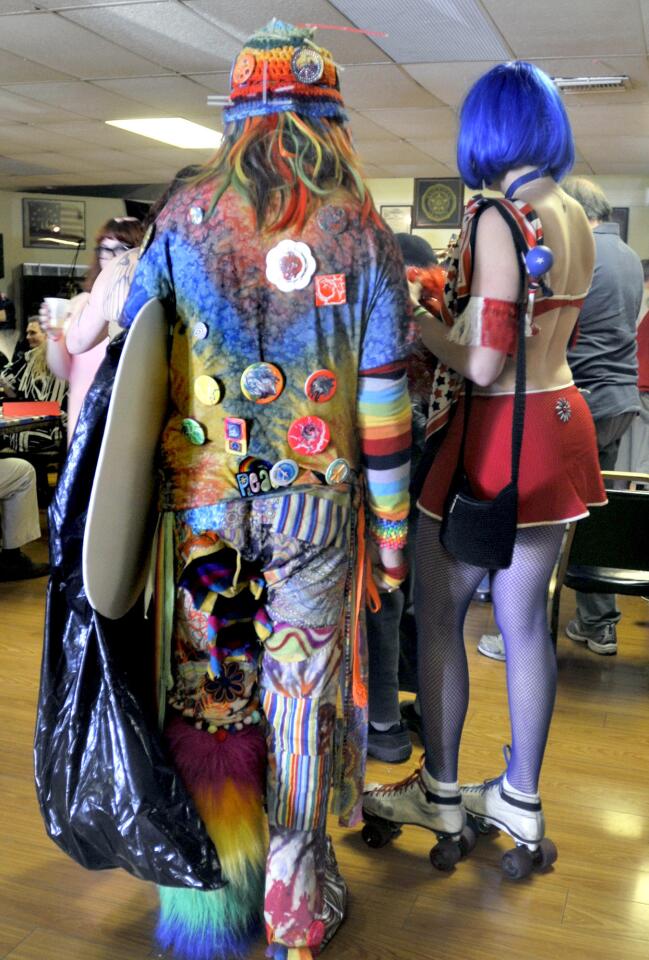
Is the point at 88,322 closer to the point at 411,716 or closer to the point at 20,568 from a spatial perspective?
the point at 411,716

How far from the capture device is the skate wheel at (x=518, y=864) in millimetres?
1915

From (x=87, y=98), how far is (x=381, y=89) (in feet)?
6.55

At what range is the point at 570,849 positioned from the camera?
205 cm

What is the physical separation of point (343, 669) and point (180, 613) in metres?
0.32

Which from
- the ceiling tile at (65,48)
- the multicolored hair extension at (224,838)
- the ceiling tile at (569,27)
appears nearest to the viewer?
the multicolored hair extension at (224,838)

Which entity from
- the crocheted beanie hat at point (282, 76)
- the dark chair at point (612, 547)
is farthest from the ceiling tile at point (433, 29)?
the crocheted beanie hat at point (282, 76)

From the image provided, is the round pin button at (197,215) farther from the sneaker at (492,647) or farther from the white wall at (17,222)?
the white wall at (17,222)

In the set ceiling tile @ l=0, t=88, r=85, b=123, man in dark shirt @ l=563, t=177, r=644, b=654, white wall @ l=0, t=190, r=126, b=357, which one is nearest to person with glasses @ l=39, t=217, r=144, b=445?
man in dark shirt @ l=563, t=177, r=644, b=654

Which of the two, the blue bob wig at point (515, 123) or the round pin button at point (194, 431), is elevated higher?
the blue bob wig at point (515, 123)

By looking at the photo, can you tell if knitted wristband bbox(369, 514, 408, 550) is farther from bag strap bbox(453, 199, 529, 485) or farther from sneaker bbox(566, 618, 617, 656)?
sneaker bbox(566, 618, 617, 656)

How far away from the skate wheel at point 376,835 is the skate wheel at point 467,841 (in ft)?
0.53

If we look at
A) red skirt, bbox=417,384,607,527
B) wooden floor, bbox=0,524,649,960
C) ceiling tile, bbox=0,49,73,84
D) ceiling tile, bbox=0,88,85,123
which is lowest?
wooden floor, bbox=0,524,649,960

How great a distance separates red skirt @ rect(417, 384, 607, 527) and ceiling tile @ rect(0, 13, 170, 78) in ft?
12.4

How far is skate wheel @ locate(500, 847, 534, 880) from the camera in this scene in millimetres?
1915
